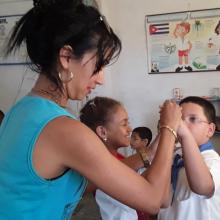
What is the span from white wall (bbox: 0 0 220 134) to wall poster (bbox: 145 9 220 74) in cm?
6

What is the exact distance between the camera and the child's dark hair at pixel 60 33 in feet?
2.77

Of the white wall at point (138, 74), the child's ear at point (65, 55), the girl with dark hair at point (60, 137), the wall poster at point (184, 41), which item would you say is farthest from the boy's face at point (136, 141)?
the child's ear at point (65, 55)

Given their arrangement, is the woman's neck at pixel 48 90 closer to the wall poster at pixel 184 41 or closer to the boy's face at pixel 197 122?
the boy's face at pixel 197 122

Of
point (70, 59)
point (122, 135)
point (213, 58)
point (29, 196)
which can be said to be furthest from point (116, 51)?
point (213, 58)

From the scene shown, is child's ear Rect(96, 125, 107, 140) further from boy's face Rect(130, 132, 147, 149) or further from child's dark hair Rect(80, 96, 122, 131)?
boy's face Rect(130, 132, 147, 149)

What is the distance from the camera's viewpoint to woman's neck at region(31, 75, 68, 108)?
0.90m

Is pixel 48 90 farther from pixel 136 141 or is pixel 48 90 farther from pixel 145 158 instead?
pixel 136 141

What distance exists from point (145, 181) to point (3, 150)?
37 centimetres

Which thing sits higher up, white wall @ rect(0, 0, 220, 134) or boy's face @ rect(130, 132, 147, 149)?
white wall @ rect(0, 0, 220, 134)

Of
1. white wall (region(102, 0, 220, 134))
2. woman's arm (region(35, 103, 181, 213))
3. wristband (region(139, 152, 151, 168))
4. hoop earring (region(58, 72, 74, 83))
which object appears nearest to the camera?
woman's arm (region(35, 103, 181, 213))

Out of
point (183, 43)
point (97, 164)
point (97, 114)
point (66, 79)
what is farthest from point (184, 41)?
point (97, 164)

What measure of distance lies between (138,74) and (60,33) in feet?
8.75

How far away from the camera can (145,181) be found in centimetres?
85

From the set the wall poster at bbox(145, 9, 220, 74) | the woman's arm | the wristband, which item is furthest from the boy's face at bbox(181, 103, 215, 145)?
the wall poster at bbox(145, 9, 220, 74)
